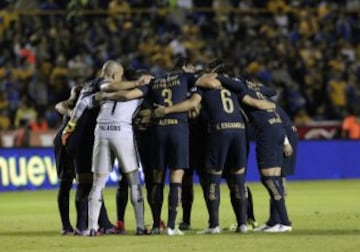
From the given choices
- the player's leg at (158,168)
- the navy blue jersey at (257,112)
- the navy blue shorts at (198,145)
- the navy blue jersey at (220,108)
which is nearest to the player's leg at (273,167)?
the navy blue jersey at (257,112)

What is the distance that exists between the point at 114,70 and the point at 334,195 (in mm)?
9573

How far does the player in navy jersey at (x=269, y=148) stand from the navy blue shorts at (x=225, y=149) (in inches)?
12.6

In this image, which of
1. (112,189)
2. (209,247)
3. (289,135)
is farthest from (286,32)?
(209,247)

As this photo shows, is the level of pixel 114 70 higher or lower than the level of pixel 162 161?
higher

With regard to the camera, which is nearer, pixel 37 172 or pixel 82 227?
pixel 82 227

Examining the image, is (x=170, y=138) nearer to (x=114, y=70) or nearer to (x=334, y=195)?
(x=114, y=70)

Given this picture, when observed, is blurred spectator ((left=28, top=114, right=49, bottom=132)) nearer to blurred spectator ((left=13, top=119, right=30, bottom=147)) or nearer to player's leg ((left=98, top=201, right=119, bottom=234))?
blurred spectator ((left=13, top=119, right=30, bottom=147))

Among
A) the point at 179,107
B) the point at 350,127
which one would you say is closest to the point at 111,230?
the point at 179,107

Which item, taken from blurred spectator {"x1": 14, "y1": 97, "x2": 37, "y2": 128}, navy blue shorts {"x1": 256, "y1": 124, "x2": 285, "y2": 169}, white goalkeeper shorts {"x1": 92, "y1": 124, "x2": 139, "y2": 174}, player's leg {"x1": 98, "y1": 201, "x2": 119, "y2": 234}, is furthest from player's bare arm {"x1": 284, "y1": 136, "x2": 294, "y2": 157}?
blurred spectator {"x1": 14, "y1": 97, "x2": 37, "y2": 128}

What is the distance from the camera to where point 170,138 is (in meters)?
15.6

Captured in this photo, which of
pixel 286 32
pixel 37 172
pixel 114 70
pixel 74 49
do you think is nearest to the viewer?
pixel 114 70

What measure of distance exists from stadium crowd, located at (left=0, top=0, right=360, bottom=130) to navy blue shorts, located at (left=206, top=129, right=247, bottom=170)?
13.8 meters

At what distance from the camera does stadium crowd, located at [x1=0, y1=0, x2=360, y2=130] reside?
30797mm

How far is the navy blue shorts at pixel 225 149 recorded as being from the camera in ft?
51.9
